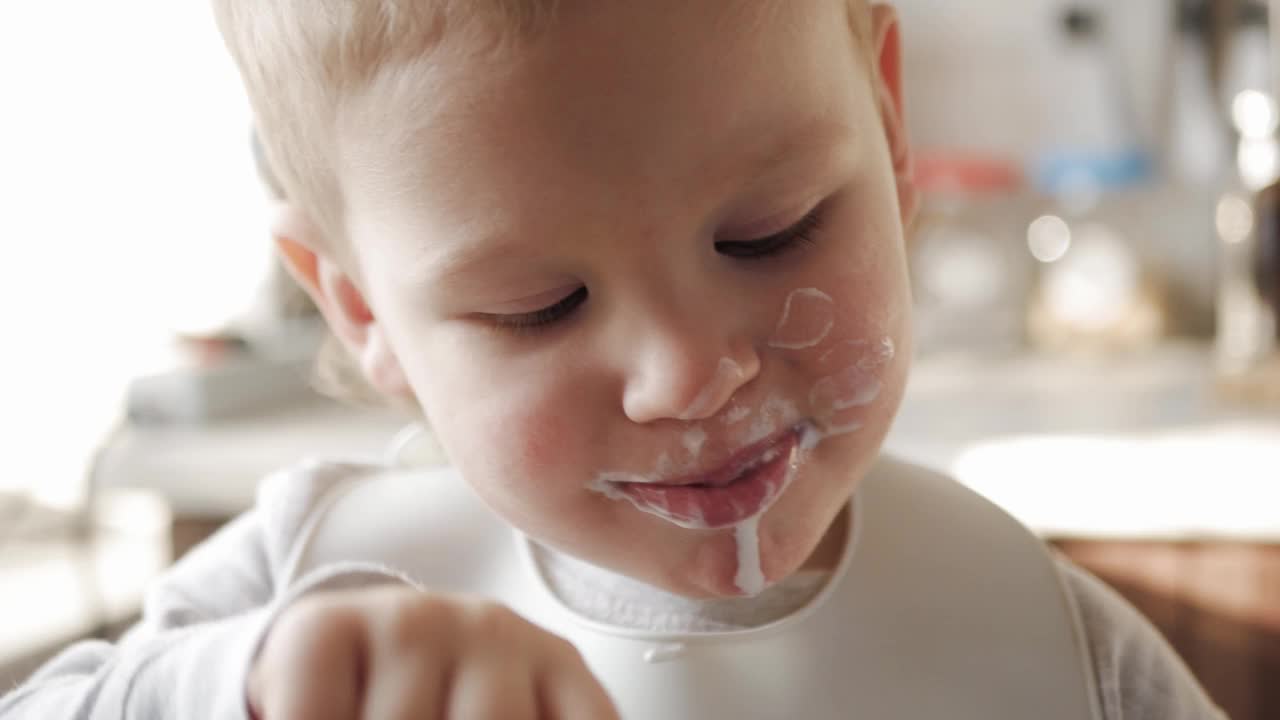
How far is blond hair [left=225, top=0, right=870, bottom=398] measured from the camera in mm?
334

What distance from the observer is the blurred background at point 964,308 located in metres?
0.72

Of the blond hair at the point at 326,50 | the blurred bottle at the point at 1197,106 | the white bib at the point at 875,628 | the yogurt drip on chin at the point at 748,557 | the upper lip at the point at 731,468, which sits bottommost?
the blurred bottle at the point at 1197,106

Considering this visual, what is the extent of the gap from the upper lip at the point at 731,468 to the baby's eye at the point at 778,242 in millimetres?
60

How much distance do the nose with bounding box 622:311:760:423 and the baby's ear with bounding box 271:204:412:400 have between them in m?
0.15

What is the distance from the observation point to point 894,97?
1.48 ft

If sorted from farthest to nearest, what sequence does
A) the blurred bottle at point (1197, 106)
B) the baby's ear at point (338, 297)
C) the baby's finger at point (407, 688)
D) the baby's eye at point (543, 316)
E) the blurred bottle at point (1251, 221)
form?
1. the blurred bottle at point (1197, 106)
2. the blurred bottle at point (1251, 221)
3. the baby's ear at point (338, 297)
4. the baby's eye at point (543, 316)
5. the baby's finger at point (407, 688)

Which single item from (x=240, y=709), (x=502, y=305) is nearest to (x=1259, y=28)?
(x=502, y=305)

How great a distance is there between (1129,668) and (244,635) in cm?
36

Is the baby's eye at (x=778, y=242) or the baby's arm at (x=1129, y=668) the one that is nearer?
the baby's eye at (x=778, y=242)

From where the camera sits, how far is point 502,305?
0.36m

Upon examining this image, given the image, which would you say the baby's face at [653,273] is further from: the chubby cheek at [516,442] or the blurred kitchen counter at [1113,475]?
the blurred kitchen counter at [1113,475]

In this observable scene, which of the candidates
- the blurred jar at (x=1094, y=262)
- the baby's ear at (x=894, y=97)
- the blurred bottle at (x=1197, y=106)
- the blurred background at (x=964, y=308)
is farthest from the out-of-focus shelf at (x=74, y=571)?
the blurred bottle at (x=1197, y=106)

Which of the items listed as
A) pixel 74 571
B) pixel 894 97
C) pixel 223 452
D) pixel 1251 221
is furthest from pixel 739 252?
pixel 1251 221

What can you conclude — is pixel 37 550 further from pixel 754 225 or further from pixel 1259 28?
pixel 1259 28
